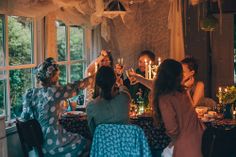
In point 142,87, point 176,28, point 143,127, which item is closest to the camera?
point 143,127

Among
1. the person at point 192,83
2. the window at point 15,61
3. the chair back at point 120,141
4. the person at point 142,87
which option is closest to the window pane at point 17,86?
the window at point 15,61

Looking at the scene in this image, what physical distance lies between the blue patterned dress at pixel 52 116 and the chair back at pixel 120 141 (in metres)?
0.61

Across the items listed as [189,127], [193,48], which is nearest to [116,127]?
[189,127]

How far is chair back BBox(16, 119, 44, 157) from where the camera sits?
12.7 ft

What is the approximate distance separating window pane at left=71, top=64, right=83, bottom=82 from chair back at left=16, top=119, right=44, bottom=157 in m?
2.17

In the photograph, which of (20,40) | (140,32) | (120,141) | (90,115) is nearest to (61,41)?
(20,40)

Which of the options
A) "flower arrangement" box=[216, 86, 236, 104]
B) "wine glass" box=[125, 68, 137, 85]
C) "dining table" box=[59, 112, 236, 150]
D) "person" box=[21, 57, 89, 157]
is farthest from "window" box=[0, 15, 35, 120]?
"flower arrangement" box=[216, 86, 236, 104]

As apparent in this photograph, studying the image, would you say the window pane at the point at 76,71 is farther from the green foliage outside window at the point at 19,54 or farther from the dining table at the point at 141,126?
the dining table at the point at 141,126

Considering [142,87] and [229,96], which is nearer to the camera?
[229,96]

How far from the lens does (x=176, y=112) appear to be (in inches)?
133

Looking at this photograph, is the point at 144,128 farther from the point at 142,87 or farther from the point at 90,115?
the point at 142,87

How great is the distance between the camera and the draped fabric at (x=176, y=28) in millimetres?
5629

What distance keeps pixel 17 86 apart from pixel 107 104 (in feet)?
4.64

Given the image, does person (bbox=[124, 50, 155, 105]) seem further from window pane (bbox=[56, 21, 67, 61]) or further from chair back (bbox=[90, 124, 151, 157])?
chair back (bbox=[90, 124, 151, 157])
